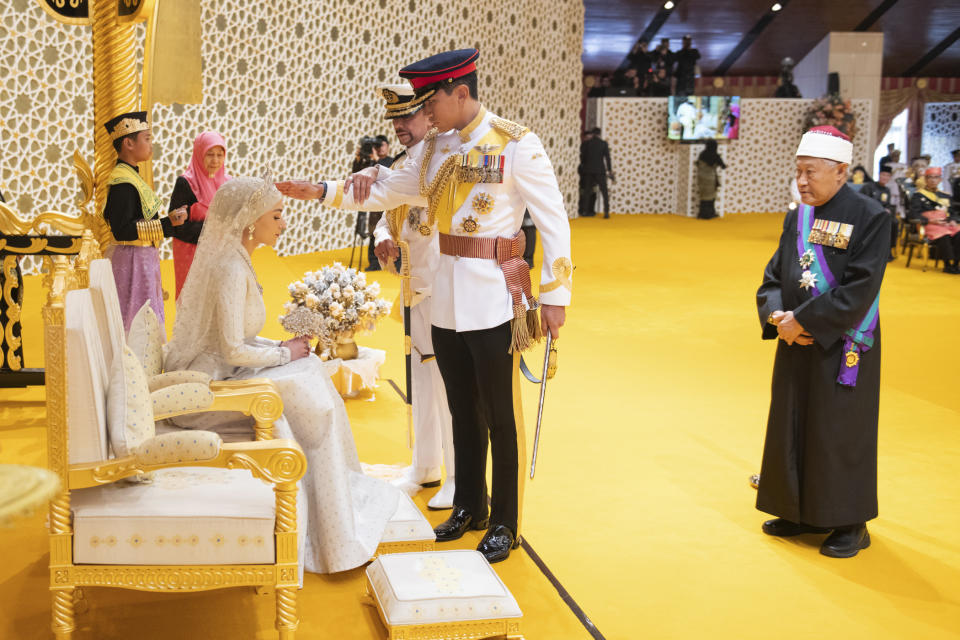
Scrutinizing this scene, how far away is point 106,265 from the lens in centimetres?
304

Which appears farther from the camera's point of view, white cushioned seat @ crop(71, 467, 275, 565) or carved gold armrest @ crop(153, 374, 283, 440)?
carved gold armrest @ crop(153, 374, 283, 440)

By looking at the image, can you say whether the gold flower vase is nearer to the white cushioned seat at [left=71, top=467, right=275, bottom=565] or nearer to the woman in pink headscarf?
the woman in pink headscarf

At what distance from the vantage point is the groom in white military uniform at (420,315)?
384cm

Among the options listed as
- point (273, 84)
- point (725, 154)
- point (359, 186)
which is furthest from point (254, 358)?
point (725, 154)

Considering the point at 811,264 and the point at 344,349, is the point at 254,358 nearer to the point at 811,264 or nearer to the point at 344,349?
the point at 811,264

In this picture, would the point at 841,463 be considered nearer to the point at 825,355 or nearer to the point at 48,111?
the point at 825,355

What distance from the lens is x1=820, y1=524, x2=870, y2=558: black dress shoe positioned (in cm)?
354

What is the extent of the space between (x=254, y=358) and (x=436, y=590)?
0.96 m

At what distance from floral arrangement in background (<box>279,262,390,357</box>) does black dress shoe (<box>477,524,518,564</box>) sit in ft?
6.86

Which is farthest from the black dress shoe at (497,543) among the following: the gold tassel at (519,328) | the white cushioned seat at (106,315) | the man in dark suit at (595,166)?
the man in dark suit at (595,166)

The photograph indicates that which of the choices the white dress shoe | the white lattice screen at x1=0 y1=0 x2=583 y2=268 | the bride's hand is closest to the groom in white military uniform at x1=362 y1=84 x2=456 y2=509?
the white dress shoe

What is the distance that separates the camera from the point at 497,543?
11.2 ft

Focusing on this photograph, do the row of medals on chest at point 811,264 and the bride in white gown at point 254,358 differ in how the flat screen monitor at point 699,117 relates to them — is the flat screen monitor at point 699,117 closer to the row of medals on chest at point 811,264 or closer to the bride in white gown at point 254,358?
the row of medals on chest at point 811,264

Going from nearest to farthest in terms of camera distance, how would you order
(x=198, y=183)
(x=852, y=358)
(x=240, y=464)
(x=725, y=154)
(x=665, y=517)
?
(x=240, y=464), (x=852, y=358), (x=665, y=517), (x=198, y=183), (x=725, y=154)
